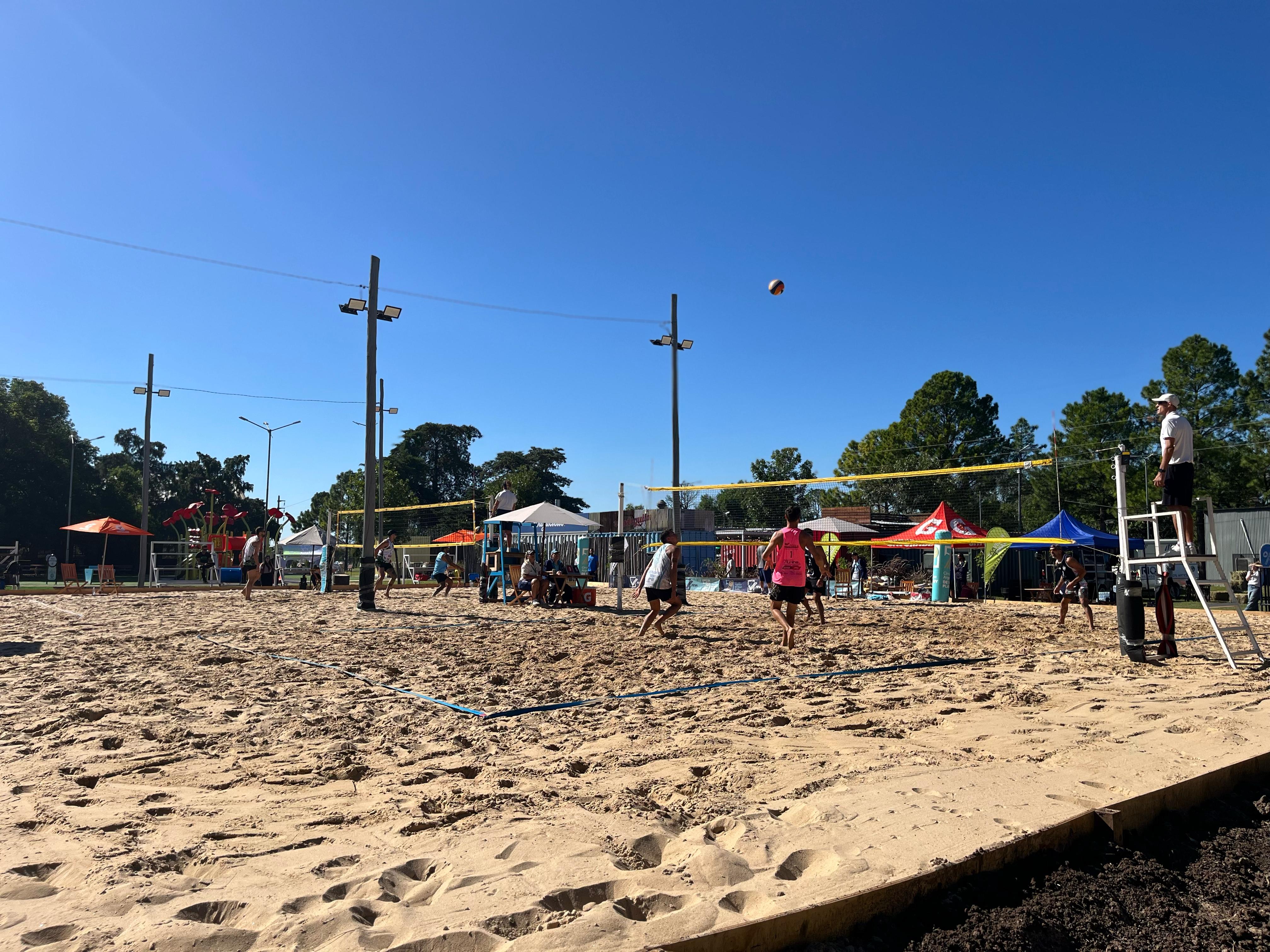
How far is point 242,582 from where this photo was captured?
22953mm

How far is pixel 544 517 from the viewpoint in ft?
48.4

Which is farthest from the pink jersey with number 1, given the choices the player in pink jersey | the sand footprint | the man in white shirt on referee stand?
the sand footprint

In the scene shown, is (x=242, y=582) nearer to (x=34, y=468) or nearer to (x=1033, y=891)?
(x=1033, y=891)

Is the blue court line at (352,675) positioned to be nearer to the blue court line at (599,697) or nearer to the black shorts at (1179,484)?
the blue court line at (599,697)

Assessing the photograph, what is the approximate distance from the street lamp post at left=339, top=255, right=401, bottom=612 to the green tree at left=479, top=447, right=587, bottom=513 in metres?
53.3

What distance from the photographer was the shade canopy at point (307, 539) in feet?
96.9

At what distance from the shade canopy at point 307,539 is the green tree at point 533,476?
1391 inches

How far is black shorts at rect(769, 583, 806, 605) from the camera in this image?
7.84m

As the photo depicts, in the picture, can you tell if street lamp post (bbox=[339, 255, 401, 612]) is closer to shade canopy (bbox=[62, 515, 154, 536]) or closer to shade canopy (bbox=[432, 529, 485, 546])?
shade canopy (bbox=[432, 529, 485, 546])

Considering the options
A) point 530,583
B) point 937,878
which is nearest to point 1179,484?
point 937,878

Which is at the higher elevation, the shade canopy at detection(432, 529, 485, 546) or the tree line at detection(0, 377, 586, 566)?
the tree line at detection(0, 377, 586, 566)

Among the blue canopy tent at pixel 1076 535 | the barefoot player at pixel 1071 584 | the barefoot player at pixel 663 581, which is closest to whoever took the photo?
the barefoot player at pixel 663 581

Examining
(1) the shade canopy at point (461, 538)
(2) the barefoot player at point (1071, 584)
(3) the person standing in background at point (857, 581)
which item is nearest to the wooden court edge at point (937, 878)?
(2) the barefoot player at point (1071, 584)

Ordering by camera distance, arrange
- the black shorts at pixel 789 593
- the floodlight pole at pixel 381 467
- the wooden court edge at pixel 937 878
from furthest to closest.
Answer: the floodlight pole at pixel 381 467, the black shorts at pixel 789 593, the wooden court edge at pixel 937 878
